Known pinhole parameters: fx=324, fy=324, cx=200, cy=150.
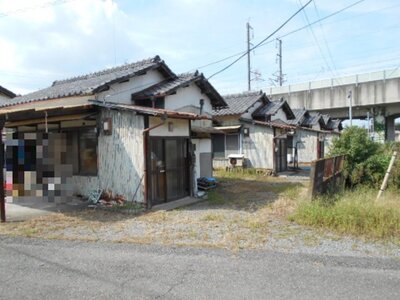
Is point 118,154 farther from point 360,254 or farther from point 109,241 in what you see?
point 360,254

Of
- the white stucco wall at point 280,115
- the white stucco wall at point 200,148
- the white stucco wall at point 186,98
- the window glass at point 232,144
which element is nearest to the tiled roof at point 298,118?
the white stucco wall at point 280,115

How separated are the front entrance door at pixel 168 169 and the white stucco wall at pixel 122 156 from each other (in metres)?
0.37

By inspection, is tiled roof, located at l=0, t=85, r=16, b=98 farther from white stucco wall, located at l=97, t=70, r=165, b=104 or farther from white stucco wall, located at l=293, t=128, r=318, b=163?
white stucco wall, located at l=293, t=128, r=318, b=163

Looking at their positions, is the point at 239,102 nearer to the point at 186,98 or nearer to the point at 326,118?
the point at 186,98

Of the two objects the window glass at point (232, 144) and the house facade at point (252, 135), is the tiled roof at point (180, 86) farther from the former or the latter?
the window glass at point (232, 144)

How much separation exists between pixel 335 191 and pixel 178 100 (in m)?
6.13

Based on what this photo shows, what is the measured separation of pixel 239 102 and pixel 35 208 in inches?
503

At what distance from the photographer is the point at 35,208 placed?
841cm

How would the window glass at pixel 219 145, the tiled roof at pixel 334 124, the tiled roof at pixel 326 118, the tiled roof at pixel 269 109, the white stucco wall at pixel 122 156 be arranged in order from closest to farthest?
the white stucco wall at pixel 122 156 < the window glass at pixel 219 145 < the tiled roof at pixel 269 109 < the tiled roof at pixel 326 118 < the tiled roof at pixel 334 124

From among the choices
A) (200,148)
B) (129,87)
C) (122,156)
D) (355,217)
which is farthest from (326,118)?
(355,217)

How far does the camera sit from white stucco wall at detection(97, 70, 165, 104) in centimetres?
991

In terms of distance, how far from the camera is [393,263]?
4.30m

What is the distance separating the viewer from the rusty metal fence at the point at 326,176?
22.9 feet

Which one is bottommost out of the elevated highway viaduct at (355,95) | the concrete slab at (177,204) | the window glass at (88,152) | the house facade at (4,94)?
the concrete slab at (177,204)
